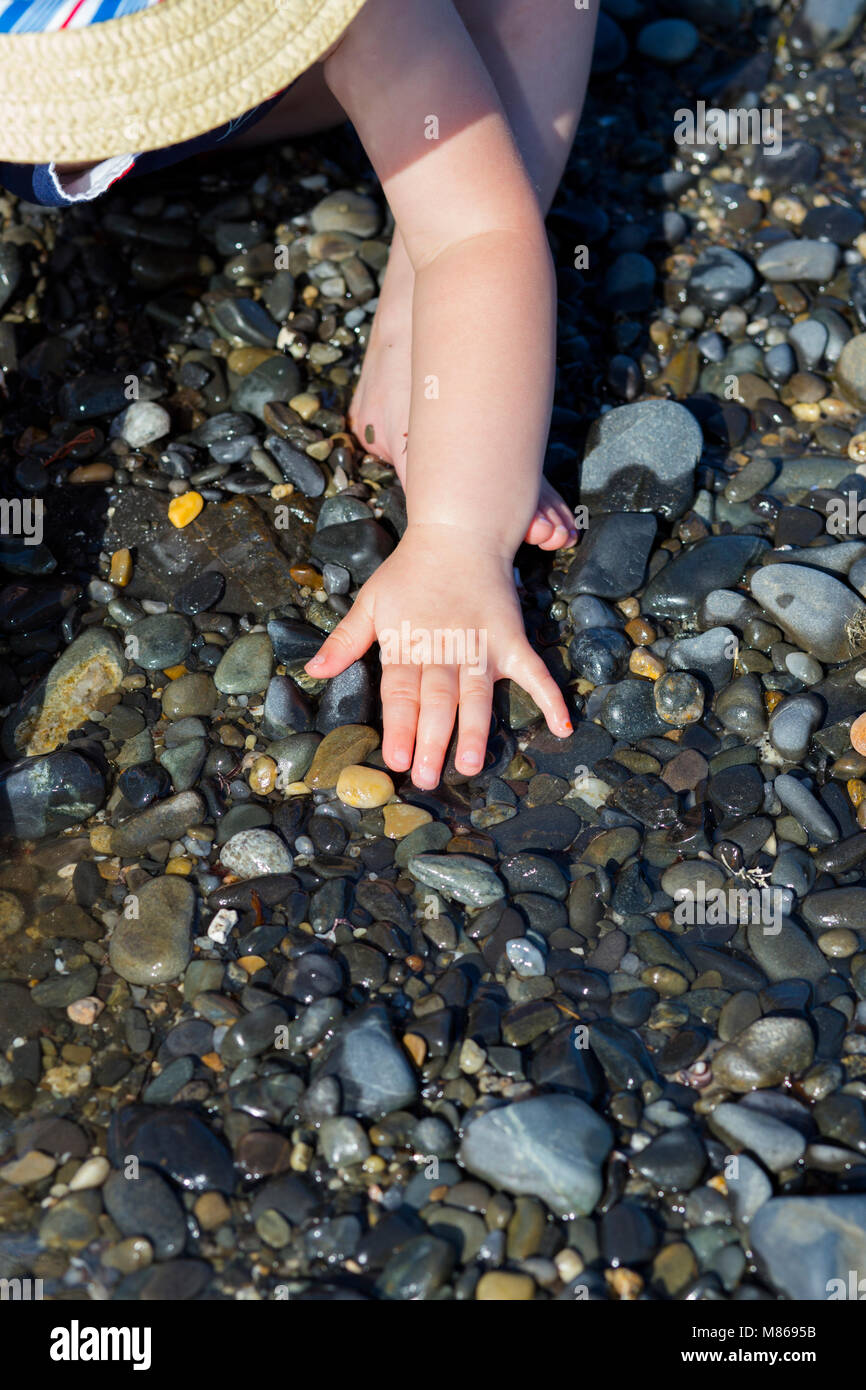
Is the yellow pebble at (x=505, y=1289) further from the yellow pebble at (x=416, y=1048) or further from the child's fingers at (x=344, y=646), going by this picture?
the child's fingers at (x=344, y=646)

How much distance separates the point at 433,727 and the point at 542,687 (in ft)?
0.86

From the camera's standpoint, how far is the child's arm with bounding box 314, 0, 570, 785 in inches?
98.7

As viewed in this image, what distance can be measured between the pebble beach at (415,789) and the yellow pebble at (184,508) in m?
0.01

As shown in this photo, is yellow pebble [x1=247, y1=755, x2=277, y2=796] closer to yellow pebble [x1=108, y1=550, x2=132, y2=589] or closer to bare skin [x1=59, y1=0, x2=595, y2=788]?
Answer: bare skin [x1=59, y1=0, x2=595, y2=788]

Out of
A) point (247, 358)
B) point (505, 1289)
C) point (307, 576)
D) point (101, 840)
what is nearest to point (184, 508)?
point (307, 576)

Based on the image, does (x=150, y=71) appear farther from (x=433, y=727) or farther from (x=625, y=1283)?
(x=625, y=1283)

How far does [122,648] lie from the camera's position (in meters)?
2.68

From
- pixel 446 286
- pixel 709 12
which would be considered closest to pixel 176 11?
pixel 446 286

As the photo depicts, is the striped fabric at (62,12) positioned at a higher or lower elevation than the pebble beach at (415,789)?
higher

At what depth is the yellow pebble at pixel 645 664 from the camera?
8.59 ft

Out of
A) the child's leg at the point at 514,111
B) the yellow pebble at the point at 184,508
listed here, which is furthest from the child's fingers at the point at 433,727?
the yellow pebble at the point at 184,508

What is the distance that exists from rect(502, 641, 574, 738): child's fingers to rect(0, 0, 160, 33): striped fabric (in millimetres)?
1409

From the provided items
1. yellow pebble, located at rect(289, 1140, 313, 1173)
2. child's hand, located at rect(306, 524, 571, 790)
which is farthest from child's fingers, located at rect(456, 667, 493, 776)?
yellow pebble, located at rect(289, 1140, 313, 1173)
